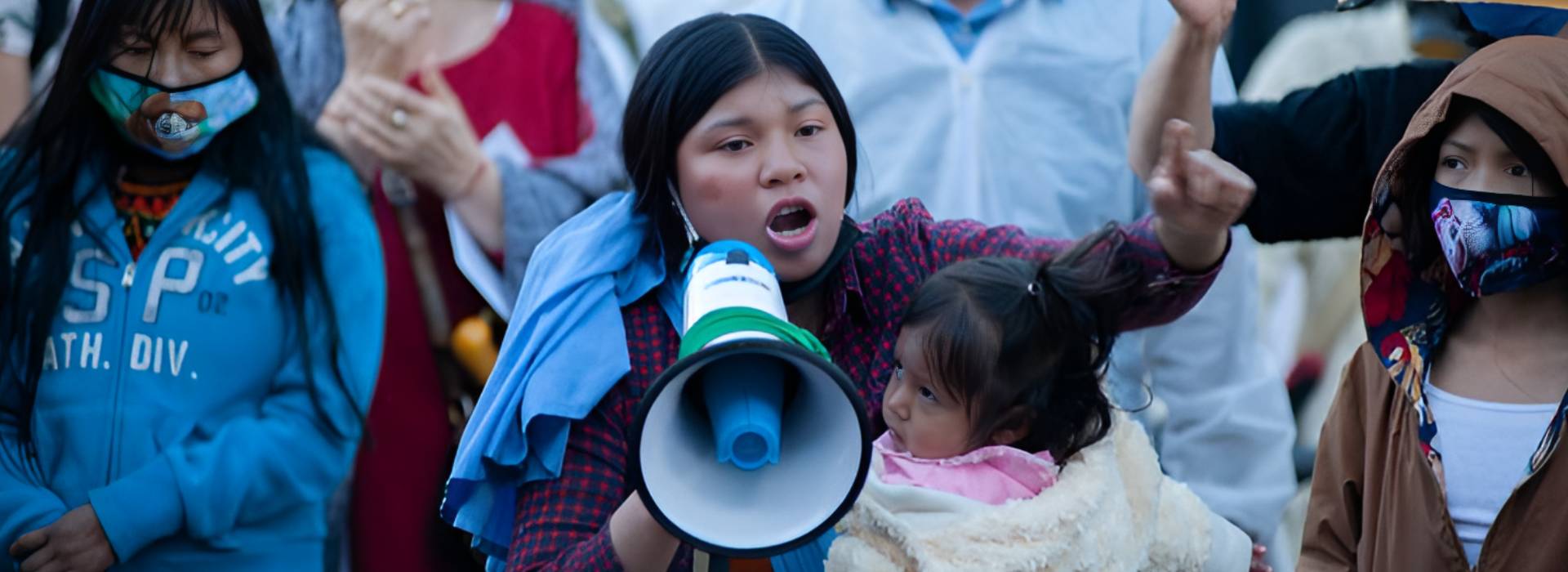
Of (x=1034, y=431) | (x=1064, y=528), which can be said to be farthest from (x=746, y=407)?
(x=1034, y=431)

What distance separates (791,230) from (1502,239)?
1.26 m

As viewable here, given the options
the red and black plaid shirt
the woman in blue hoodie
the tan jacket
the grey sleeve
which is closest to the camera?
the red and black plaid shirt

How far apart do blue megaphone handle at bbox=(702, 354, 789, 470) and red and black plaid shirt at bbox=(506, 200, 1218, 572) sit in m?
0.25

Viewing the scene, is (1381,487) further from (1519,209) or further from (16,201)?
(16,201)

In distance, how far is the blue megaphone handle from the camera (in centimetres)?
253

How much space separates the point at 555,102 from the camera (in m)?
4.87

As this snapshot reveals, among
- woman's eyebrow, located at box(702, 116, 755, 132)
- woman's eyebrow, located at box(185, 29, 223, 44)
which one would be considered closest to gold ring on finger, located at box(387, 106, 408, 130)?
woman's eyebrow, located at box(185, 29, 223, 44)

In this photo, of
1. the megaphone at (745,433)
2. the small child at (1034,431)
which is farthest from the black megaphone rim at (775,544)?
the small child at (1034,431)

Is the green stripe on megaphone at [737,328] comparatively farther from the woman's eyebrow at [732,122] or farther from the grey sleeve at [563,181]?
the grey sleeve at [563,181]

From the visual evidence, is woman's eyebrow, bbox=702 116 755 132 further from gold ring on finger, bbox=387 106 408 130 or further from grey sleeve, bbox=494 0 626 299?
gold ring on finger, bbox=387 106 408 130

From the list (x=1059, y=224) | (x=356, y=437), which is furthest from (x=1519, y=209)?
(x=356, y=437)

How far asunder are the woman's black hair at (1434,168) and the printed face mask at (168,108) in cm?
223

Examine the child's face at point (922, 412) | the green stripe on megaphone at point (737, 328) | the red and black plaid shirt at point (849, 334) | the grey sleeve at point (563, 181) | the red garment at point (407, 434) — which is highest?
the green stripe on megaphone at point (737, 328)

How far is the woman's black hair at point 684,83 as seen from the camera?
2.96 metres
